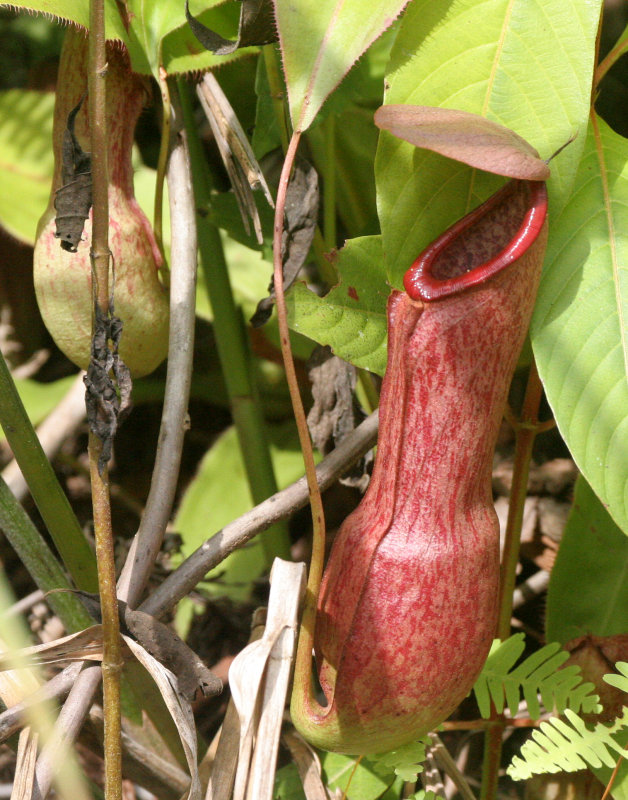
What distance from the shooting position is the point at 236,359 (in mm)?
1060

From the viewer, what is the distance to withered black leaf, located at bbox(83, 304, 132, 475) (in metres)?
0.59

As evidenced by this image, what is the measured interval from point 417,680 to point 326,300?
0.35 meters

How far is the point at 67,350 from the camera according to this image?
81 cm

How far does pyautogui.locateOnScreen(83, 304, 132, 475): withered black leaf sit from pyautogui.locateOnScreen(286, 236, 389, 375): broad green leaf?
0.19 meters

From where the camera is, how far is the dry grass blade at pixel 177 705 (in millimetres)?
600

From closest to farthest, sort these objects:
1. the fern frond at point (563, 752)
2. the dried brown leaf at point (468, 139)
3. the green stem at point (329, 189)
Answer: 1. the dried brown leaf at point (468, 139)
2. the fern frond at point (563, 752)
3. the green stem at point (329, 189)

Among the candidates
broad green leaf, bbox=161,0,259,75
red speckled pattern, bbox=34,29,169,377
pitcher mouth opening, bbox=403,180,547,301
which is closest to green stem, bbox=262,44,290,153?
broad green leaf, bbox=161,0,259,75

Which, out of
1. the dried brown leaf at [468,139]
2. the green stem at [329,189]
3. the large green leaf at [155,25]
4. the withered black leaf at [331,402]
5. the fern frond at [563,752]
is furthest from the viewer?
the green stem at [329,189]

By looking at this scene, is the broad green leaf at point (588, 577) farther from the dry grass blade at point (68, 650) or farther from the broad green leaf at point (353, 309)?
the dry grass blade at point (68, 650)

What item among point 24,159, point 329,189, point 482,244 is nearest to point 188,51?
point 329,189

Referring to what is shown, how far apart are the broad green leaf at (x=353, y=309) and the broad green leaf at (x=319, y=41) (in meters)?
0.20

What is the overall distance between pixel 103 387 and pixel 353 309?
268 mm

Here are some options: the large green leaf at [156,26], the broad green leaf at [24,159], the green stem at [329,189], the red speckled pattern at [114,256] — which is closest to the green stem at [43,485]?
the red speckled pattern at [114,256]

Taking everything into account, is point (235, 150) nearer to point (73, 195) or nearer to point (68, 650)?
point (73, 195)
